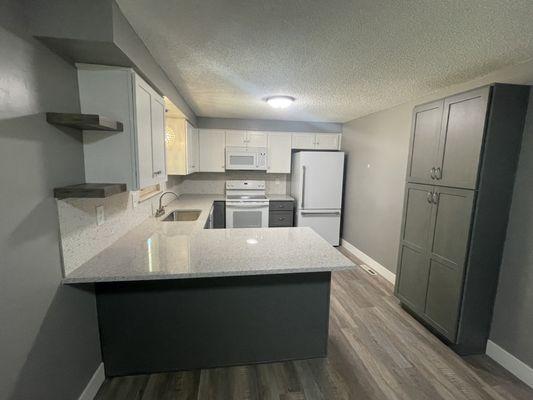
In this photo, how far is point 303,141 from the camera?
455cm

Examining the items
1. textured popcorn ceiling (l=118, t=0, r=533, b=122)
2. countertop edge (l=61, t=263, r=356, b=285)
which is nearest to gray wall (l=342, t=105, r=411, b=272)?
textured popcorn ceiling (l=118, t=0, r=533, b=122)

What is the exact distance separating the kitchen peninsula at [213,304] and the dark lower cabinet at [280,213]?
90.1 inches

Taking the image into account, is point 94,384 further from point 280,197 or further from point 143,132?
point 280,197

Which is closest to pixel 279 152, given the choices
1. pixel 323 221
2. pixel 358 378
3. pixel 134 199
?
pixel 323 221

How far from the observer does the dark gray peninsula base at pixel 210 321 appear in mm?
1709

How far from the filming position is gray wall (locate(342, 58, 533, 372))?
180 centimetres

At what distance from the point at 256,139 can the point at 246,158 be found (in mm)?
384

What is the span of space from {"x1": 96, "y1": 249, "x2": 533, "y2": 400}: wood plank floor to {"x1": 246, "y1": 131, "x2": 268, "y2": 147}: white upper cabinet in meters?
3.17

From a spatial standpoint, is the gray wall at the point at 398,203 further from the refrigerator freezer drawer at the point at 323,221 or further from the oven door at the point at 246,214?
the oven door at the point at 246,214

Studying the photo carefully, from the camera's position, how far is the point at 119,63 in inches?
57.4

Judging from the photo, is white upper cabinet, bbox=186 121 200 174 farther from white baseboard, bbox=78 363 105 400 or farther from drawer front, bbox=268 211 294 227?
white baseboard, bbox=78 363 105 400

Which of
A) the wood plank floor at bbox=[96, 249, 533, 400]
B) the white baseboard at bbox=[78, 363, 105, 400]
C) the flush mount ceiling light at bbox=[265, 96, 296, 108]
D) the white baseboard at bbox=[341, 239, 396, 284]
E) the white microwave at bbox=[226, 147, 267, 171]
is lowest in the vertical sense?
the wood plank floor at bbox=[96, 249, 533, 400]

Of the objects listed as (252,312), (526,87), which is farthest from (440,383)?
(526,87)

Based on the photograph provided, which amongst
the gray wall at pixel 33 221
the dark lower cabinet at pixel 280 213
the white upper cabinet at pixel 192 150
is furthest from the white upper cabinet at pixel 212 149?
the gray wall at pixel 33 221
